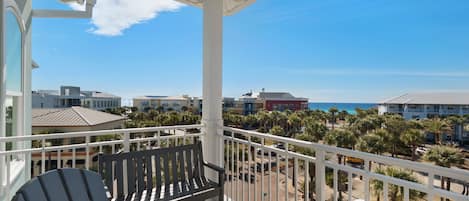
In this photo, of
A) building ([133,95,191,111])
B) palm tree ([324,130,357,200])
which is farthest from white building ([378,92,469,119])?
building ([133,95,191,111])

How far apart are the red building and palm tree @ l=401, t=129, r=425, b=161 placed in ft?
39.0

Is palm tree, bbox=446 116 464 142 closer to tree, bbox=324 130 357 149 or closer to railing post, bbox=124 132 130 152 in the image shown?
tree, bbox=324 130 357 149

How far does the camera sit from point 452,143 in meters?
16.8

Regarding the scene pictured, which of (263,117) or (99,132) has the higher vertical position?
(99,132)

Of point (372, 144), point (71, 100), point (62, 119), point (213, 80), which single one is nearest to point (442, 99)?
point (372, 144)

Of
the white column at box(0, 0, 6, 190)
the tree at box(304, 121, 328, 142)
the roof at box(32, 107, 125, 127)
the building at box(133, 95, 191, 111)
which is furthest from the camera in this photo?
the building at box(133, 95, 191, 111)

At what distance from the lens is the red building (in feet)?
91.7

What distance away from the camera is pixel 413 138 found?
21.0 meters

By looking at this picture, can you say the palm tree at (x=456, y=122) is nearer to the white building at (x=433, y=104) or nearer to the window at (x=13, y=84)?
the white building at (x=433, y=104)

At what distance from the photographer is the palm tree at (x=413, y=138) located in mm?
20984

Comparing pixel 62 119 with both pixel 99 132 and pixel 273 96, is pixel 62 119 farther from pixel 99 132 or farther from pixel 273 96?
pixel 273 96

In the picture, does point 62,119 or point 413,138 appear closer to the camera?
point 62,119

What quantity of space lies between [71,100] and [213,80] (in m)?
11.5

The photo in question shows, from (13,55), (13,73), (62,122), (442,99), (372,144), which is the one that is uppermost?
(13,55)
